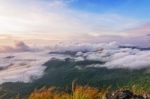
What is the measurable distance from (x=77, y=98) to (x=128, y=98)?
2668 millimetres

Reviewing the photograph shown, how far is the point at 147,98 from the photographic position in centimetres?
1205

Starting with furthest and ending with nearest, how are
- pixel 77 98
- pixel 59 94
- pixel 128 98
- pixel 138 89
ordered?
pixel 138 89
pixel 59 94
pixel 77 98
pixel 128 98

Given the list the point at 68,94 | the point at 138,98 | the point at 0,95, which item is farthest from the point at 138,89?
the point at 0,95

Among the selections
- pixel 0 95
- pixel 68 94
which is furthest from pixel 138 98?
pixel 0 95

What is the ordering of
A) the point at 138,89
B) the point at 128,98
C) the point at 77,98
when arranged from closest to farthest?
the point at 128,98, the point at 77,98, the point at 138,89

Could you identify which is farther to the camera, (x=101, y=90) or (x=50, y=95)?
(x=101, y=90)

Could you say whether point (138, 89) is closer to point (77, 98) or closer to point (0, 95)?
point (77, 98)

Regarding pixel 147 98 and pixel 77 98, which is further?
pixel 77 98

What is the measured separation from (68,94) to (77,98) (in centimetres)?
95

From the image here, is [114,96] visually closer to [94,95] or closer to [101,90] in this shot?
[94,95]

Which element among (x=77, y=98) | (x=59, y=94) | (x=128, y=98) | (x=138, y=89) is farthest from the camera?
(x=138, y=89)

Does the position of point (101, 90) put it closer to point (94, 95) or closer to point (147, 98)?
point (94, 95)

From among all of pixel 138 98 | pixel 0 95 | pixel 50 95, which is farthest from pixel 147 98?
pixel 0 95

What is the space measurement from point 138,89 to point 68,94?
3291mm
